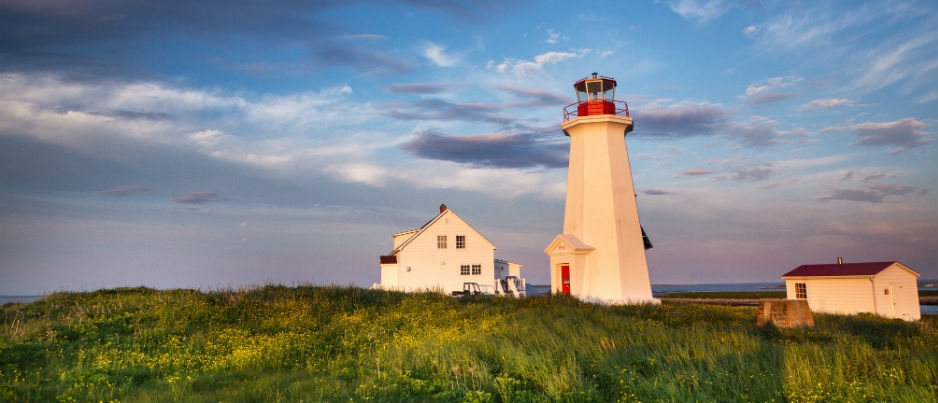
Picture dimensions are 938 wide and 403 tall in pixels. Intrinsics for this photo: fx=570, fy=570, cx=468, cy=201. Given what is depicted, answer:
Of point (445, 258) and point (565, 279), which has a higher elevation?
point (445, 258)

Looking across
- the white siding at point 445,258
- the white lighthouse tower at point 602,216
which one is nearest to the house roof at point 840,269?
the white lighthouse tower at point 602,216

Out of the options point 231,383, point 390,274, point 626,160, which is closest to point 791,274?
point 626,160

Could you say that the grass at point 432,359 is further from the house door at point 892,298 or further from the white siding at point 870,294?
the house door at point 892,298

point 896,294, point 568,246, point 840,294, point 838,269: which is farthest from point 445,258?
point 896,294

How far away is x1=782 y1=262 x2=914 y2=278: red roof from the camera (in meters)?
30.5

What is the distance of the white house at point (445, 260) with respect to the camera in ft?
123

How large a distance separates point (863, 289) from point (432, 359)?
2909cm

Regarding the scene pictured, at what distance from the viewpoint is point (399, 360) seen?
1118 centimetres

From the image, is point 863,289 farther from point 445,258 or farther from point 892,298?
point 445,258

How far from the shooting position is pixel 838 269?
32062 millimetres

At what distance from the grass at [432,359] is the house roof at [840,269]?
14836mm

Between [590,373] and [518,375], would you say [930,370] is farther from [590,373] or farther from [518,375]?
[518,375]

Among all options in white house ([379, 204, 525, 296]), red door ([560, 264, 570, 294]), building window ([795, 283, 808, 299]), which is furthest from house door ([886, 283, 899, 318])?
white house ([379, 204, 525, 296])

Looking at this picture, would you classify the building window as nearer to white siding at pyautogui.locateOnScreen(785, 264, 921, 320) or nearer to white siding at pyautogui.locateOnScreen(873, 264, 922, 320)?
white siding at pyautogui.locateOnScreen(785, 264, 921, 320)
